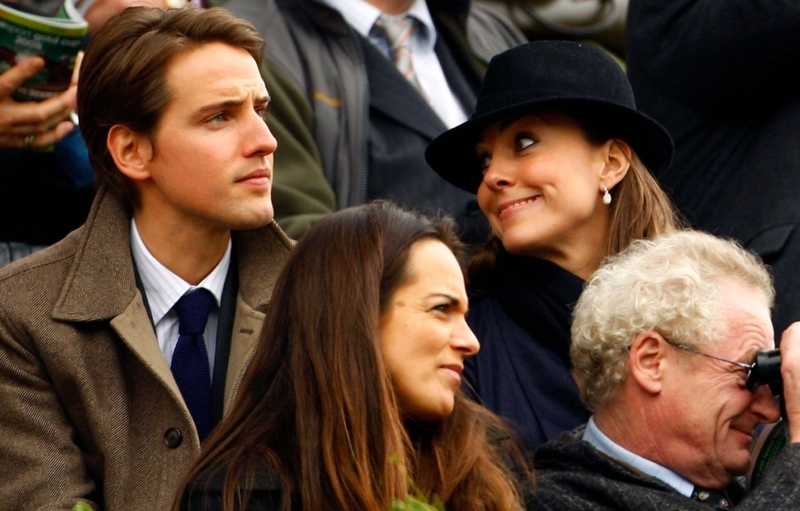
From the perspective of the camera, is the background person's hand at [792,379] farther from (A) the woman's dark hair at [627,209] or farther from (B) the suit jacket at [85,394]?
(B) the suit jacket at [85,394]

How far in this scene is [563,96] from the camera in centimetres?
441

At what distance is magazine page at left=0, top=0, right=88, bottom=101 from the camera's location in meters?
4.25

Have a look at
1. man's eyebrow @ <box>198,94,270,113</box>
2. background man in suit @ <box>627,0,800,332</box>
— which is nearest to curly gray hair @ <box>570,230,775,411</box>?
background man in suit @ <box>627,0,800,332</box>

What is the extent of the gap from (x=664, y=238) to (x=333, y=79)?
1.38 m

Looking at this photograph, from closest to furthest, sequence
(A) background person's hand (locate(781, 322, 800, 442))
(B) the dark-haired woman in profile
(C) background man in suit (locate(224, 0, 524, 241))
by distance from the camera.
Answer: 1. (B) the dark-haired woman in profile
2. (A) background person's hand (locate(781, 322, 800, 442))
3. (C) background man in suit (locate(224, 0, 524, 241))

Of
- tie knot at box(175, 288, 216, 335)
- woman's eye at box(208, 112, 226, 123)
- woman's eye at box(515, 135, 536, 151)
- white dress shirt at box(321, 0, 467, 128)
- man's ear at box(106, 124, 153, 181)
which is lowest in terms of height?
white dress shirt at box(321, 0, 467, 128)

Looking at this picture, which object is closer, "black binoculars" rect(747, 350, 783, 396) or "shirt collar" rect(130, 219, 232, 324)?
"black binoculars" rect(747, 350, 783, 396)

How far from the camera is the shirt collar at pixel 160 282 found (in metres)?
4.14

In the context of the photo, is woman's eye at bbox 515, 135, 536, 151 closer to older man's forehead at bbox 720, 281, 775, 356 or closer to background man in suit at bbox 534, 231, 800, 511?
background man in suit at bbox 534, 231, 800, 511

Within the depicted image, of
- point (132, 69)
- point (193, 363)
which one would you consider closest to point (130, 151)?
point (132, 69)

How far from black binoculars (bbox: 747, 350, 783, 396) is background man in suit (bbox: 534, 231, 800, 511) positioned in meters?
0.02

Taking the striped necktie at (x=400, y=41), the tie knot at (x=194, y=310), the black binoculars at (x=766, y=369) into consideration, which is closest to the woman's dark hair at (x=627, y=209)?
the black binoculars at (x=766, y=369)

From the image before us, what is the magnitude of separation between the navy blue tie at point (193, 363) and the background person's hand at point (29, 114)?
0.72 meters

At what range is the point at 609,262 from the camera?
4402 mm
